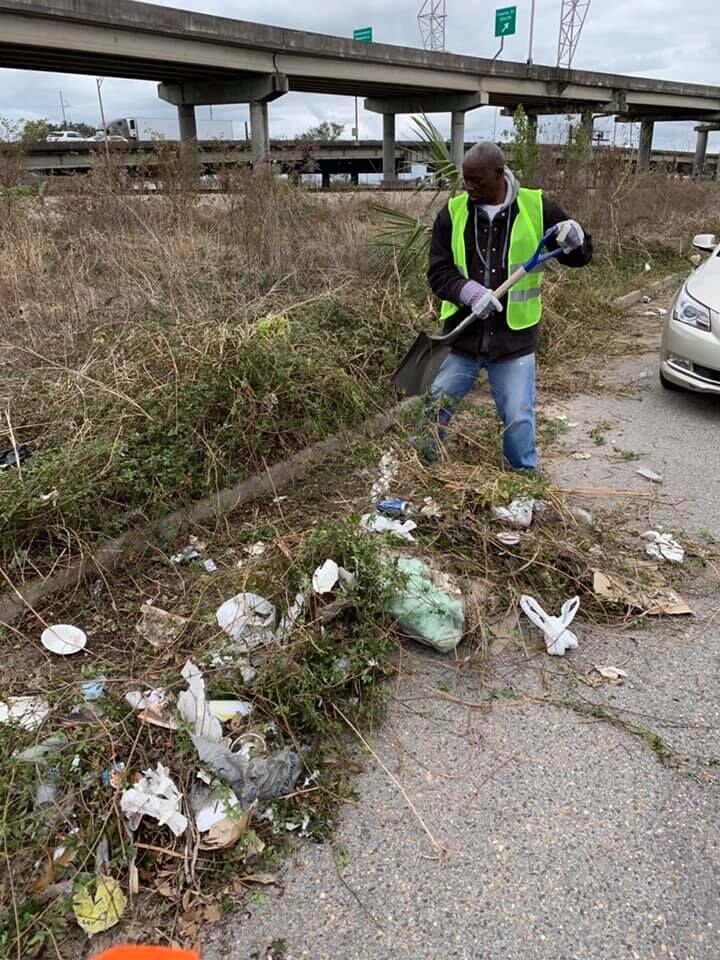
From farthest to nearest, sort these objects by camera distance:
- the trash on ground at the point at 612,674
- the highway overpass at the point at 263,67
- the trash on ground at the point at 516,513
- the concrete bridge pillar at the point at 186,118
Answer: the concrete bridge pillar at the point at 186,118, the highway overpass at the point at 263,67, the trash on ground at the point at 516,513, the trash on ground at the point at 612,674

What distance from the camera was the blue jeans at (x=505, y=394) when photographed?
12.3 ft

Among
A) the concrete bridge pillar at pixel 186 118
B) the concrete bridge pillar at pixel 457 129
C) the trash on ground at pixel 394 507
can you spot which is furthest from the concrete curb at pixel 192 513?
the concrete bridge pillar at pixel 457 129

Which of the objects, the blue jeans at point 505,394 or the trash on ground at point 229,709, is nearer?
the trash on ground at point 229,709

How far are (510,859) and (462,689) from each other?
73 cm

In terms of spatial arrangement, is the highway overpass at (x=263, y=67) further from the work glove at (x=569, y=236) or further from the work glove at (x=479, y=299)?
the work glove at (x=479, y=299)

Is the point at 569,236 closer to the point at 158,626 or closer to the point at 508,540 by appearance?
the point at 508,540

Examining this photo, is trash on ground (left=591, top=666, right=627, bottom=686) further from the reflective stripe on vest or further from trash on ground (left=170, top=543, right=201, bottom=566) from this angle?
trash on ground (left=170, top=543, right=201, bottom=566)

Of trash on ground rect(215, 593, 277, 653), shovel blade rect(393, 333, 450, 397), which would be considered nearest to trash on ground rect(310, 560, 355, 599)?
trash on ground rect(215, 593, 277, 653)

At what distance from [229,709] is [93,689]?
0.52 meters

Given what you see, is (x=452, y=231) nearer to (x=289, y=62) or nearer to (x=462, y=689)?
(x=462, y=689)

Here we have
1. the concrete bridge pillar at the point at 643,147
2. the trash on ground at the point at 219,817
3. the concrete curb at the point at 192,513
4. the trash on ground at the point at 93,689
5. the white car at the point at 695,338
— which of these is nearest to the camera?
the trash on ground at the point at 219,817

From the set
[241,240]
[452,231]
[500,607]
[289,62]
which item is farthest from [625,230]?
[289,62]

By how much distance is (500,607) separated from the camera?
309 cm

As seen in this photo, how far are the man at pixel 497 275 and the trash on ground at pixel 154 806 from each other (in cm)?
256
